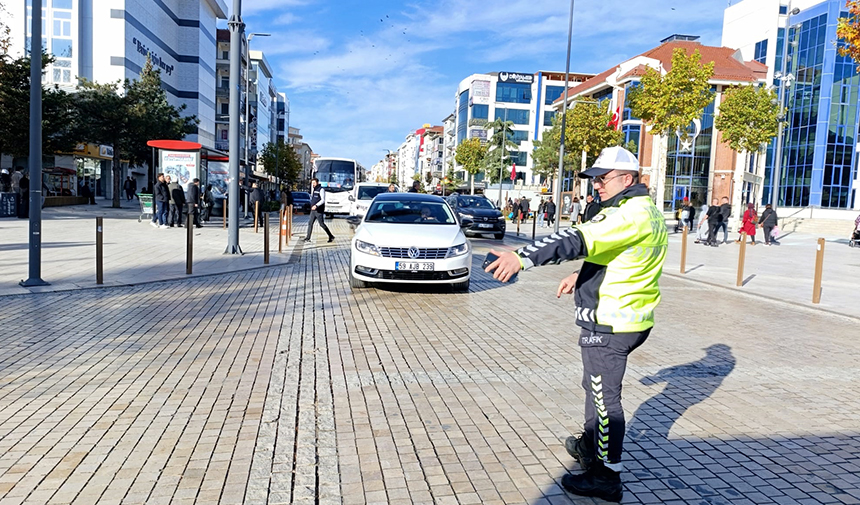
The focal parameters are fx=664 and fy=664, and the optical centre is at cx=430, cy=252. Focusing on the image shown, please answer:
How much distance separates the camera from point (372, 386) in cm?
518

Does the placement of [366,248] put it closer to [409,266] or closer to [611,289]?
[409,266]

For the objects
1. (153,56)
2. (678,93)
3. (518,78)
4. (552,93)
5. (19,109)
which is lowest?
(19,109)

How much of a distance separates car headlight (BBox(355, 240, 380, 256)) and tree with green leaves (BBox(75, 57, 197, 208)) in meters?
27.8

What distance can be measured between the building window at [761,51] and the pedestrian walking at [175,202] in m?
57.3

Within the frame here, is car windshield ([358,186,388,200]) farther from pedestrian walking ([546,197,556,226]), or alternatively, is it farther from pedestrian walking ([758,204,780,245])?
pedestrian walking ([758,204,780,245])

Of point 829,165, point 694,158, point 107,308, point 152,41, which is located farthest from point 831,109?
point 107,308

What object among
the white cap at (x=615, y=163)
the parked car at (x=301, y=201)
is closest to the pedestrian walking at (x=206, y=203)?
the parked car at (x=301, y=201)

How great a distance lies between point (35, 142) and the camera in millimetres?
9164

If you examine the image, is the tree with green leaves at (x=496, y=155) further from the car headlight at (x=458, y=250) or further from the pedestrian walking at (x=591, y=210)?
the pedestrian walking at (x=591, y=210)

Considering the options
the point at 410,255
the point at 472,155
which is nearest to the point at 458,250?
the point at 410,255

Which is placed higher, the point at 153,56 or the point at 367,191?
the point at 153,56

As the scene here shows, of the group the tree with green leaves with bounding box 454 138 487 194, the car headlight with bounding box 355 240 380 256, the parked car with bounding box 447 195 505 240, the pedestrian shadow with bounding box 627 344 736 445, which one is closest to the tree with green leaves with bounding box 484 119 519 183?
the tree with green leaves with bounding box 454 138 487 194

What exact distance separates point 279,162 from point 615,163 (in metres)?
77.1

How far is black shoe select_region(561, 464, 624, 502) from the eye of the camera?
331cm
